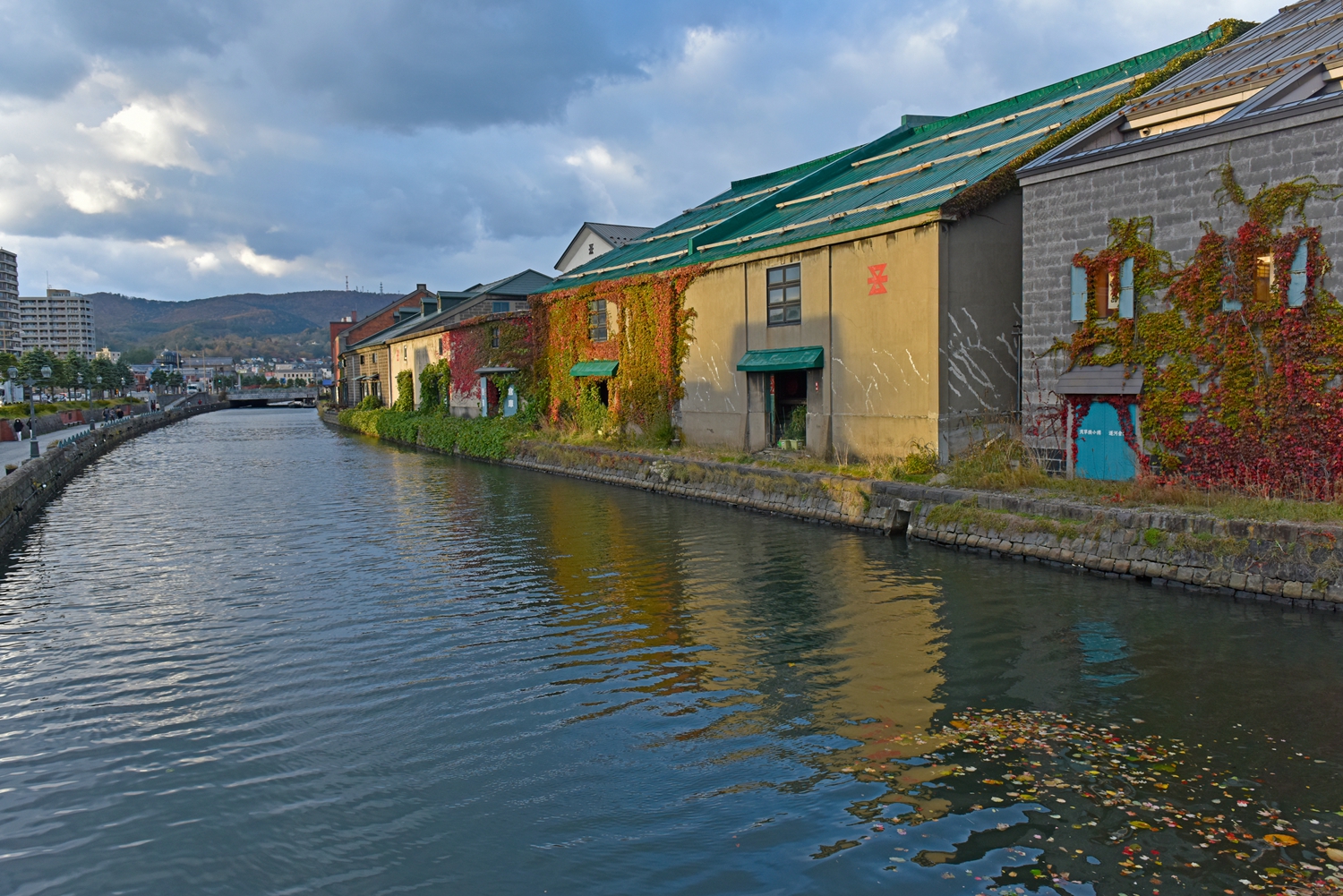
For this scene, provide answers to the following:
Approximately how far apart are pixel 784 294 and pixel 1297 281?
12.6m

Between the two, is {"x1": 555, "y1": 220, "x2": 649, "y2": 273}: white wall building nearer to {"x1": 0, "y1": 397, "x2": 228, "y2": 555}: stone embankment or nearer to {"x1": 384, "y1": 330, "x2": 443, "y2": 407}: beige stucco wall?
{"x1": 384, "y1": 330, "x2": 443, "y2": 407}: beige stucco wall

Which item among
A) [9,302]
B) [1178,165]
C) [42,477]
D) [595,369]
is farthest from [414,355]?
[9,302]

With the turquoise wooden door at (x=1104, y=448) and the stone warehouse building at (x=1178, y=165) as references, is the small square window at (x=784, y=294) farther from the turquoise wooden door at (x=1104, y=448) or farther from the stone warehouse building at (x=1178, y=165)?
the turquoise wooden door at (x=1104, y=448)

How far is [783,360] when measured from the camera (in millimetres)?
23859

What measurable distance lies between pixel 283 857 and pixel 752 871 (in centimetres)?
322

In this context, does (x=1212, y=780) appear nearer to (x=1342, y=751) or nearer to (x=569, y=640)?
(x=1342, y=751)

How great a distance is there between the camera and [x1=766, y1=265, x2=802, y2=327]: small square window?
24.0 metres

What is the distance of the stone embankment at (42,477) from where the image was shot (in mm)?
19672

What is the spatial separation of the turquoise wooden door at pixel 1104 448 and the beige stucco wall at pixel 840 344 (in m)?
3.18

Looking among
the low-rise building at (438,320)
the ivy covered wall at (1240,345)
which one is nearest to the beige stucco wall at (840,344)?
the ivy covered wall at (1240,345)

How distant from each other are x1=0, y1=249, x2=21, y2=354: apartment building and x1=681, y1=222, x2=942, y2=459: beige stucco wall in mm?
179169

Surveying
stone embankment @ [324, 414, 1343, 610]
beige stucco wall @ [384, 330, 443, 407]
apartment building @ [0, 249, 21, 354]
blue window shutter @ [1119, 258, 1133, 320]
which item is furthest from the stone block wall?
apartment building @ [0, 249, 21, 354]

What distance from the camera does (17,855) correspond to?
20.8ft

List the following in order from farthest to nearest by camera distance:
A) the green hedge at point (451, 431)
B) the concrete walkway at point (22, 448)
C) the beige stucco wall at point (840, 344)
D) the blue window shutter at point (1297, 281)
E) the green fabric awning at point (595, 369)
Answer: the green hedge at point (451, 431), the green fabric awning at point (595, 369), the concrete walkway at point (22, 448), the beige stucco wall at point (840, 344), the blue window shutter at point (1297, 281)
